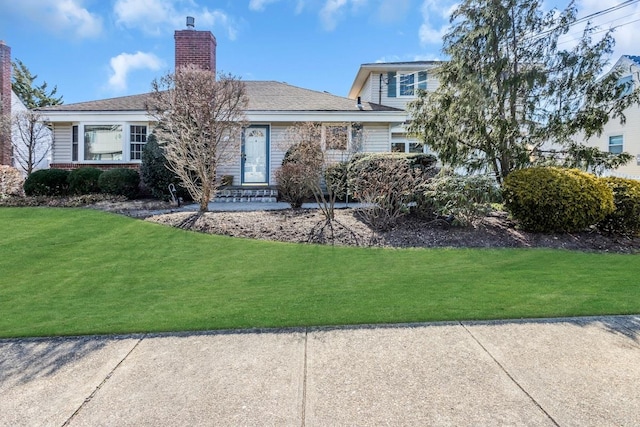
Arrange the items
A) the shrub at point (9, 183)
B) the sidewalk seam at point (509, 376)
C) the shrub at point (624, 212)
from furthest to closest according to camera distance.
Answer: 1. the shrub at point (9, 183)
2. the shrub at point (624, 212)
3. the sidewalk seam at point (509, 376)

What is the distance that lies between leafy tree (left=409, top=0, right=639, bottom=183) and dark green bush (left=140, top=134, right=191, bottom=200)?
7.62m

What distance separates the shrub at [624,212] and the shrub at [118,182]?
12693 mm

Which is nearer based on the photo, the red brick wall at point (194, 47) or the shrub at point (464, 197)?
the shrub at point (464, 197)

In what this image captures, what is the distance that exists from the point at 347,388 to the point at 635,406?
6.50ft

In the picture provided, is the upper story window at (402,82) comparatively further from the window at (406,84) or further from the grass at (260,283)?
the grass at (260,283)

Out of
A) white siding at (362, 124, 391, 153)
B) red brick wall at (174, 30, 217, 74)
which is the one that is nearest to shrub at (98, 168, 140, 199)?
red brick wall at (174, 30, 217, 74)

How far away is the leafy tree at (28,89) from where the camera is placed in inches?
1428

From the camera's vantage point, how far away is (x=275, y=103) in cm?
1568

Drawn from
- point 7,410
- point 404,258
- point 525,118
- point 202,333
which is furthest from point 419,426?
point 525,118

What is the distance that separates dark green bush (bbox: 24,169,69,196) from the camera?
12.6 meters

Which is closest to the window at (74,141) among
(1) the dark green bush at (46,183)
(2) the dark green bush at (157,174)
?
(1) the dark green bush at (46,183)

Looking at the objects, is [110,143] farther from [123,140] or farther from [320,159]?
[320,159]

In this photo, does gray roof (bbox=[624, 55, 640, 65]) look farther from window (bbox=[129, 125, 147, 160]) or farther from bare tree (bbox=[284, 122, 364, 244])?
window (bbox=[129, 125, 147, 160])

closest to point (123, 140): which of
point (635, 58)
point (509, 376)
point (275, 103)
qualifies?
point (275, 103)
